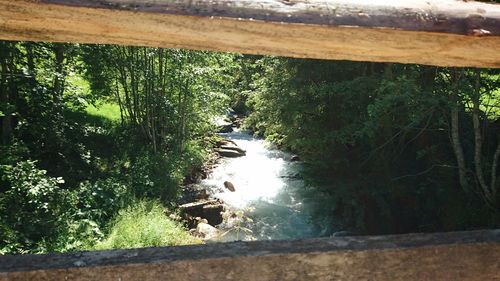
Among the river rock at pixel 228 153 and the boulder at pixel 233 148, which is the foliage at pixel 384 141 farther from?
the boulder at pixel 233 148

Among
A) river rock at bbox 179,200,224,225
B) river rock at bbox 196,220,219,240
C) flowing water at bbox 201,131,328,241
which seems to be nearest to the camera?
river rock at bbox 196,220,219,240

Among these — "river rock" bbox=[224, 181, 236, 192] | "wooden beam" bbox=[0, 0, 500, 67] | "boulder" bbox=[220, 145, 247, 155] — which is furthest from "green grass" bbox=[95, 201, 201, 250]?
"boulder" bbox=[220, 145, 247, 155]

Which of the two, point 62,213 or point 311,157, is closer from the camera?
point 62,213

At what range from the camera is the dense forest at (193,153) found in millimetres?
5872

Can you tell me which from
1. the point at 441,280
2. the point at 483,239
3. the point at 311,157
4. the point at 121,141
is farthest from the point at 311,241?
the point at 121,141

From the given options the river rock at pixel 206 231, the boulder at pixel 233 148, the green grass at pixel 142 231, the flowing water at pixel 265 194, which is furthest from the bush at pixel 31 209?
the boulder at pixel 233 148

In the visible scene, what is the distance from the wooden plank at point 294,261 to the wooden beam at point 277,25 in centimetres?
105

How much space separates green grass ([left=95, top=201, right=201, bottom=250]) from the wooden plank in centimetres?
413

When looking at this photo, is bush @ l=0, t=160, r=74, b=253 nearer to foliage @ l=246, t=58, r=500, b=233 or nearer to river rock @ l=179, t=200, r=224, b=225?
river rock @ l=179, t=200, r=224, b=225

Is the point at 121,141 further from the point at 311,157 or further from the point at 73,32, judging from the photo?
the point at 73,32

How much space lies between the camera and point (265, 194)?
1108 centimetres

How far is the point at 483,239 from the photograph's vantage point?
245 cm

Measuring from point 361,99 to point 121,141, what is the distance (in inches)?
248

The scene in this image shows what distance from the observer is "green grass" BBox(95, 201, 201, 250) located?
639 cm
